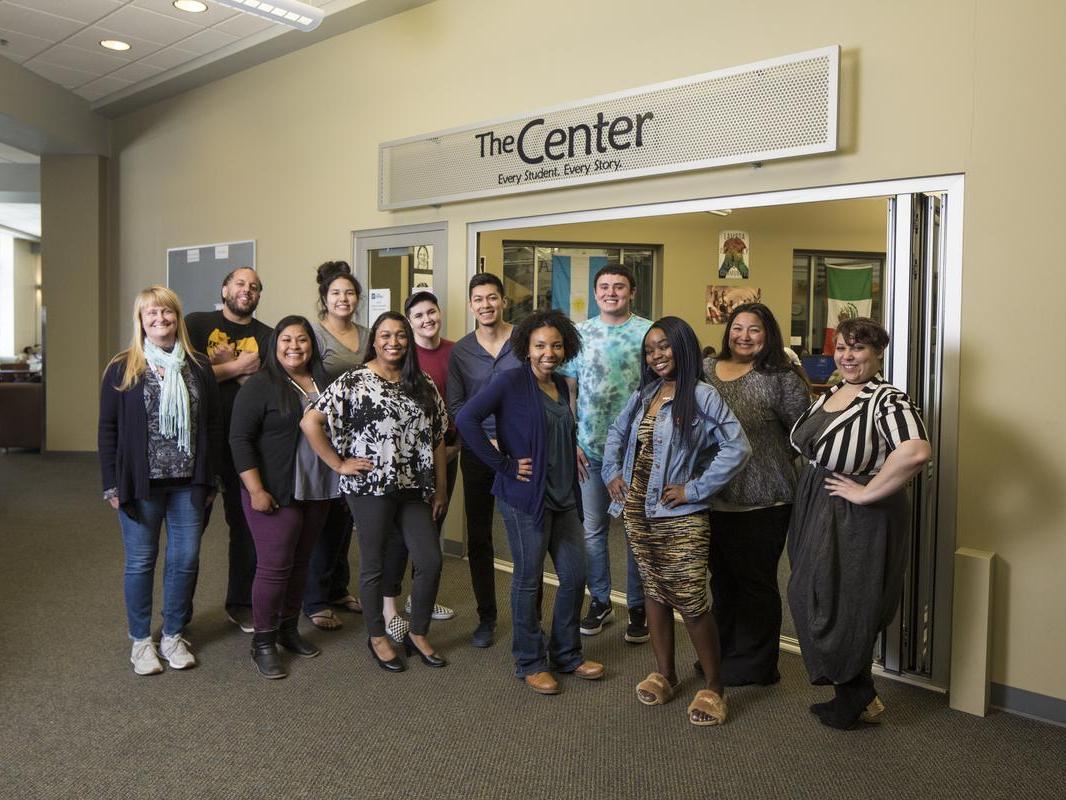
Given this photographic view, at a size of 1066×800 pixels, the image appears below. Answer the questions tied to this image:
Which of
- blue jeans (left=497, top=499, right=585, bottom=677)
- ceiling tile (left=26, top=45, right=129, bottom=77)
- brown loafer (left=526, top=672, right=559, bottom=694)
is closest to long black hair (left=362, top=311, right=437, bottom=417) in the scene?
blue jeans (left=497, top=499, right=585, bottom=677)

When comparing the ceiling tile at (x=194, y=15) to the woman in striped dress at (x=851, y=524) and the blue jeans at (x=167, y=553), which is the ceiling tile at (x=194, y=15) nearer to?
the blue jeans at (x=167, y=553)

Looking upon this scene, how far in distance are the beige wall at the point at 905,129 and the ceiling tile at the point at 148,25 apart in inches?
42.4

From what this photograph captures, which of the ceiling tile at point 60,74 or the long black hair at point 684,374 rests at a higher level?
the ceiling tile at point 60,74

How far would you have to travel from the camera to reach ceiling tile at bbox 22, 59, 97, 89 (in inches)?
278

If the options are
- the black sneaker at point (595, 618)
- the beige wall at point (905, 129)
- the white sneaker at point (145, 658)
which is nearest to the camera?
the beige wall at point (905, 129)

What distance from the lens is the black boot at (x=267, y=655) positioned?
3312mm

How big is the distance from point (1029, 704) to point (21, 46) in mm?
7870

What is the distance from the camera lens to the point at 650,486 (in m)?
2.95

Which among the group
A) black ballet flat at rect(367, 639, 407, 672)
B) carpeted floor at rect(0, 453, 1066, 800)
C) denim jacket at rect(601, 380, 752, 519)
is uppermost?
denim jacket at rect(601, 380, 752, 519)

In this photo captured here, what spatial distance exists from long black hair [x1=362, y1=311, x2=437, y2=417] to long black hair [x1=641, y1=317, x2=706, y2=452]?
100cm

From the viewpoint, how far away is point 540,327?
3.11 meters

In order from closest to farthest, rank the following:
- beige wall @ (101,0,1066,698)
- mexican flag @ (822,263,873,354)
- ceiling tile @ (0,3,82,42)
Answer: beige wall @ (101,0,1066,698), mexican flag @ (822,263,873,354), ceiling tile @ (0,3,82,42)

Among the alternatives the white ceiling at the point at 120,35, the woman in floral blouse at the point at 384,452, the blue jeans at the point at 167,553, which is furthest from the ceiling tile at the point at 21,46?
the woman in floral blouse at the point at 384,452

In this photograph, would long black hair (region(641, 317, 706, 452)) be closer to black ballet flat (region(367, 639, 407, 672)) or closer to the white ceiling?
black ballet flat (region(367, 639, 407, 672))
